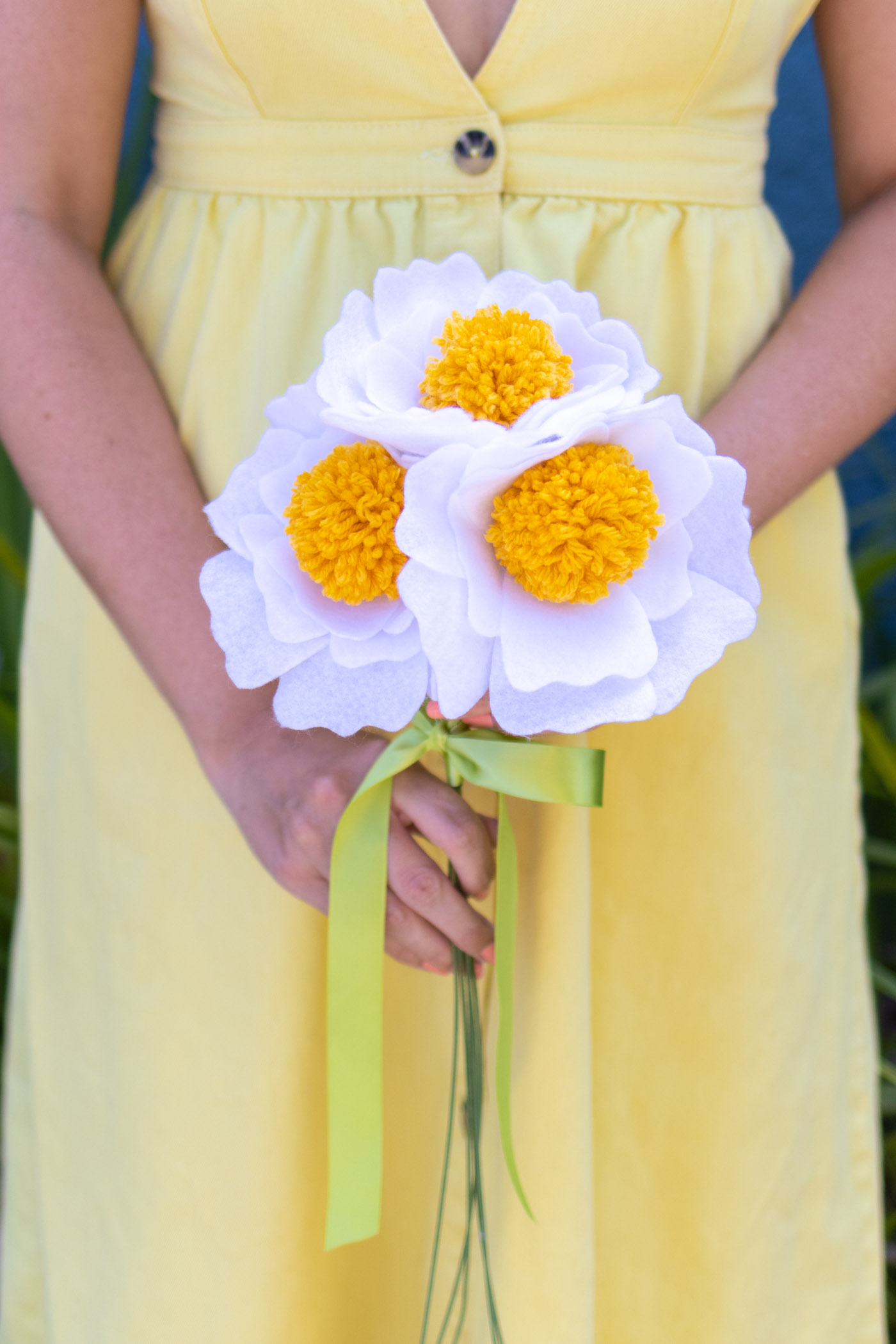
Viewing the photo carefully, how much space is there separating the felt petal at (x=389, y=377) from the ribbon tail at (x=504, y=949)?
24cm

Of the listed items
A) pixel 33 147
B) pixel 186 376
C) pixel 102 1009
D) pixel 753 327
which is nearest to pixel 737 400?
pixel 753 327

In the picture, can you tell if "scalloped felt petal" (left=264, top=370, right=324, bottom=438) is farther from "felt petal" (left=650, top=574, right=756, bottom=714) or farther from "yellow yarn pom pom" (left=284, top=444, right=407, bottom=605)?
"felt petal" (left=650, top=574, right=756, bottom=714)

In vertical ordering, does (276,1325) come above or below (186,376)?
below

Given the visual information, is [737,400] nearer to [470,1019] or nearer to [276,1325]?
[470,1019]

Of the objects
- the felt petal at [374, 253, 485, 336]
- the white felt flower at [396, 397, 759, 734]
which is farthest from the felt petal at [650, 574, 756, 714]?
the felt petal at [374, 253, 485, 336]

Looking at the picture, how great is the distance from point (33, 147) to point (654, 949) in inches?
28.9

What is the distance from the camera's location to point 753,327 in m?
0.77

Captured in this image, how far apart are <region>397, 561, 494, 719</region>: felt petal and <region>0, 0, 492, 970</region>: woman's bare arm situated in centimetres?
15

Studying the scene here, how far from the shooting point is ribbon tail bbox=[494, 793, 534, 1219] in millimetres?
618

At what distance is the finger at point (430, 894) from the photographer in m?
0.62

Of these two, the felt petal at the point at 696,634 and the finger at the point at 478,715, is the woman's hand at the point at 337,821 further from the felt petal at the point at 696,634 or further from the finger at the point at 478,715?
the felt petal at the point at 696,634

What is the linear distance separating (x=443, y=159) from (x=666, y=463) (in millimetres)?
333

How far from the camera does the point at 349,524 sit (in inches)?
19.6

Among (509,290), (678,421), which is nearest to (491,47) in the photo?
(509,290)
